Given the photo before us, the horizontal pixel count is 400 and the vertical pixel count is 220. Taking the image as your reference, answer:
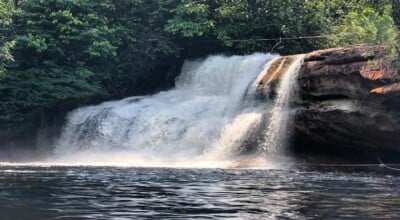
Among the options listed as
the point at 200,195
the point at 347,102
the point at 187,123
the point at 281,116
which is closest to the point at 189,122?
the point at 187,123

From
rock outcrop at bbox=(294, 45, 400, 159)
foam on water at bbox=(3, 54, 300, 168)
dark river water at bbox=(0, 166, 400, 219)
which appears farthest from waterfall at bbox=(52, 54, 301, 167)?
dark river water at bbox=(0, 166, 400, 219)

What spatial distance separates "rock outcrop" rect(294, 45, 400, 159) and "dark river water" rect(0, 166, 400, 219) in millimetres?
2753

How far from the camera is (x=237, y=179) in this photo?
50.2ft

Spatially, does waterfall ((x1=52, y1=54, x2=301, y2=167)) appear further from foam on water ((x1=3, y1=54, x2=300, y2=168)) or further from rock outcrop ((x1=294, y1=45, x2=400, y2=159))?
rock outcrop ((x1=294, y1=45, x2=400, y2=159))

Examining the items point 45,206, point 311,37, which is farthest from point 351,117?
point 45,206

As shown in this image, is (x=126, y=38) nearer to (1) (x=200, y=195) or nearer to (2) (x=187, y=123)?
(2) (x=187, y=123)

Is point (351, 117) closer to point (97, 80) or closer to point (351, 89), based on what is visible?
point (351, 89)

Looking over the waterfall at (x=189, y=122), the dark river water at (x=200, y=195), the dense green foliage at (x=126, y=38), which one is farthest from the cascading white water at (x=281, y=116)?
the dense green foliage at (x=126, y=38)

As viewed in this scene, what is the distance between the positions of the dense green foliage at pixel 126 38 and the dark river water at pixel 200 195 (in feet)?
39.2

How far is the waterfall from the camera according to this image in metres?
22.6

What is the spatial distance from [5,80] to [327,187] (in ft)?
64.5

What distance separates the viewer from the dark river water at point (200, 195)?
375 inches

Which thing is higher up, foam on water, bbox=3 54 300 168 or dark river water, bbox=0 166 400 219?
foam on water, bbox=3 54 300 168

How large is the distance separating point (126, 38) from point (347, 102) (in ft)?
46.8
